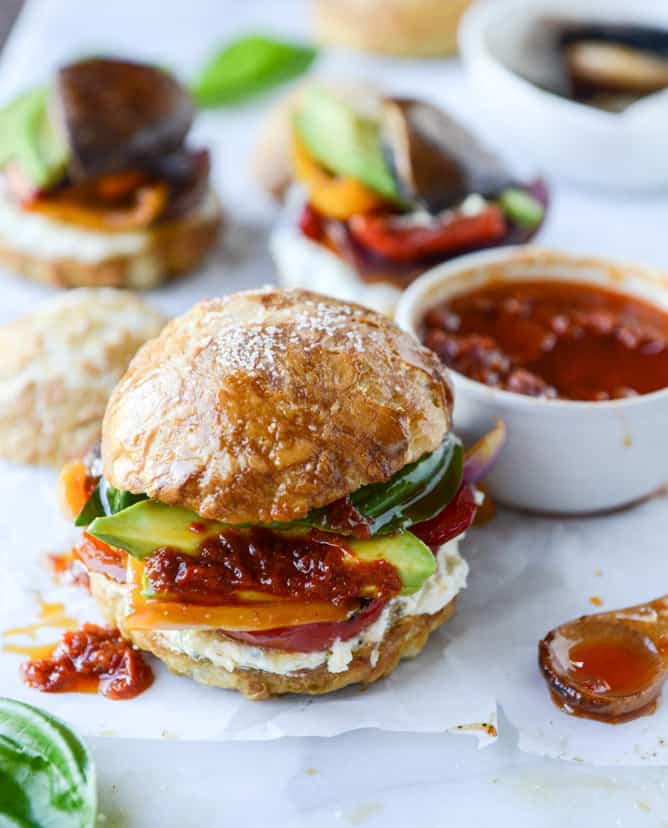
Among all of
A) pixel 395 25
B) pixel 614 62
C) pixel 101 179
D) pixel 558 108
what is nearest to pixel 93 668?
pixel 101 179

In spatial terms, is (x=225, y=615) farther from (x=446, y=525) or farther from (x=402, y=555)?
(x=446, y=525)

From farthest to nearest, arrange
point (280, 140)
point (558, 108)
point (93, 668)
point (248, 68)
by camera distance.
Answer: point (248, 68)
point (280, 140)
point (558, 108)
point (93, 668)

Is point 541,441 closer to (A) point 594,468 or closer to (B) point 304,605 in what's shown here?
(A) point 594,468

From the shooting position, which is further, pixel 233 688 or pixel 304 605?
pixel 233 688

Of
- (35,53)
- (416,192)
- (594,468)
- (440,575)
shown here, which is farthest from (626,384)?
(35,53)

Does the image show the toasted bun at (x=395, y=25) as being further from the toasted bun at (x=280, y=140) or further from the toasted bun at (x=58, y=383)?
the toasted bun at (x=58, y=383)
